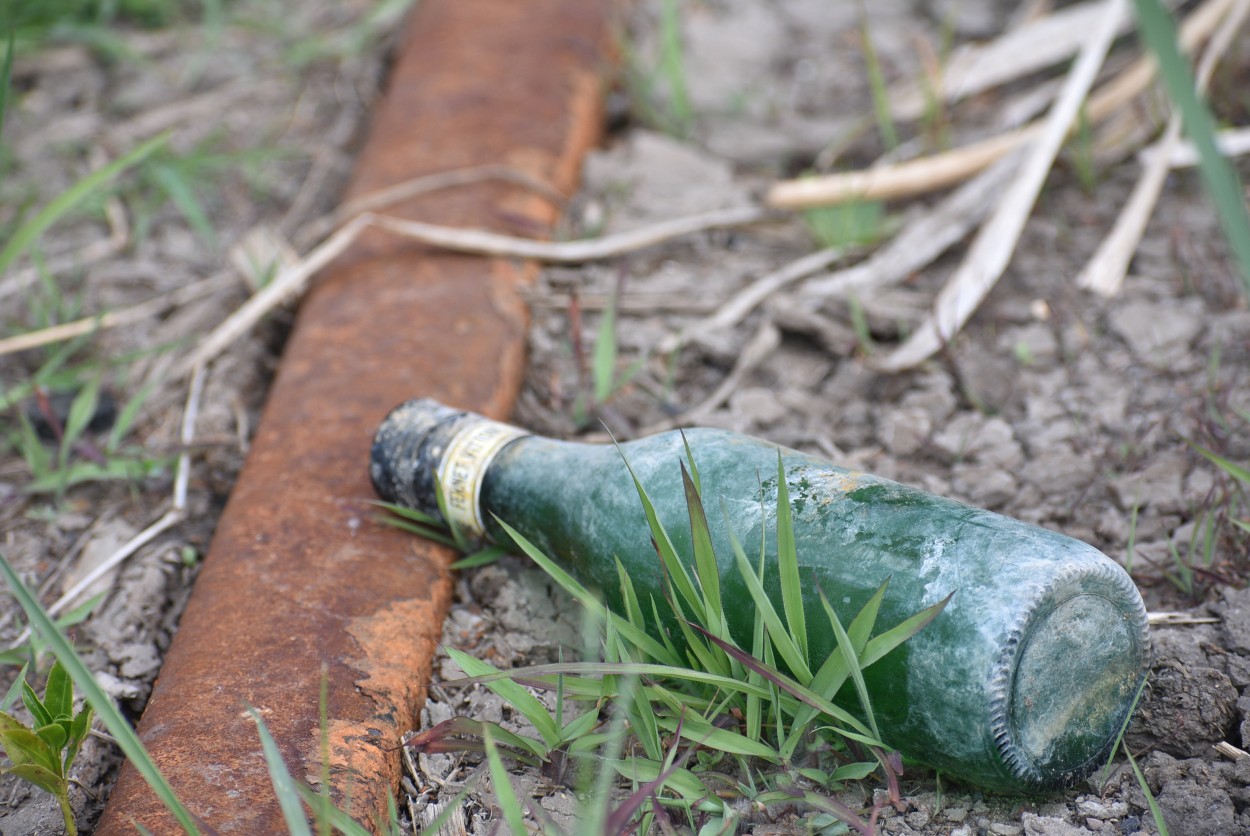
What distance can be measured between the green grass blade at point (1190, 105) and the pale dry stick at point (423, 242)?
150 cm

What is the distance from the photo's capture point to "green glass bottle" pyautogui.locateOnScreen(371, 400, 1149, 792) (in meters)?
1.14

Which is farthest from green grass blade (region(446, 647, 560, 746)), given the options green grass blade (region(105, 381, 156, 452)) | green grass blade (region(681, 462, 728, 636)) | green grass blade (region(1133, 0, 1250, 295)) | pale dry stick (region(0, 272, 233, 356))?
pale dry stick (region(0, 272, 233, 356))

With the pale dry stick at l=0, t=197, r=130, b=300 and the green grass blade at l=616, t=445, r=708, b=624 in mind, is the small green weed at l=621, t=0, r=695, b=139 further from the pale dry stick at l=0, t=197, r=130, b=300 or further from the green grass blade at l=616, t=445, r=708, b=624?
the green grass blade at l=616, t=445, r=708, b=624

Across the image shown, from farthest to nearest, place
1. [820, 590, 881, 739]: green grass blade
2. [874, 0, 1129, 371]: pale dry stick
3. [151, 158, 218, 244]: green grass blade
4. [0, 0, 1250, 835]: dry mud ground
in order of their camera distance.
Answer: [151, 158, 218, 244]: green grass blade, [874, 0, 1129, 371]: pale dry stick, [0, 0, 1250, 835]: dry mud ground, [820, 590, 881, 739]: green grass blade

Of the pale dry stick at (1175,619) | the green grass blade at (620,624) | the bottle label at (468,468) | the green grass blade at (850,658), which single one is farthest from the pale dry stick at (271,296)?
the pale dry stick at (1175,619)

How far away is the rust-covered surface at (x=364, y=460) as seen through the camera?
1.33 metres

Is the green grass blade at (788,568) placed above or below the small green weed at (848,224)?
below

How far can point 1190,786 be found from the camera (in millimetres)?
1260

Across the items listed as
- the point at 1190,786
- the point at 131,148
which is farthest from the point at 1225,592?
the point at 131,148

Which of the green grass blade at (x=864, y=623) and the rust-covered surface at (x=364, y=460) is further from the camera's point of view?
the rust-covered surface at (x=364, y=460)

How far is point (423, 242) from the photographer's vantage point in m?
2.23

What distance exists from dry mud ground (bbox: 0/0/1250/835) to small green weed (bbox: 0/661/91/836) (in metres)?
0.10

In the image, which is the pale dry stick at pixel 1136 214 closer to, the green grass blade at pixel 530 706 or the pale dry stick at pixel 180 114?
the green grass blade at pixel 530 706

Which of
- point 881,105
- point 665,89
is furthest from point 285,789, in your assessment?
point 665,89
